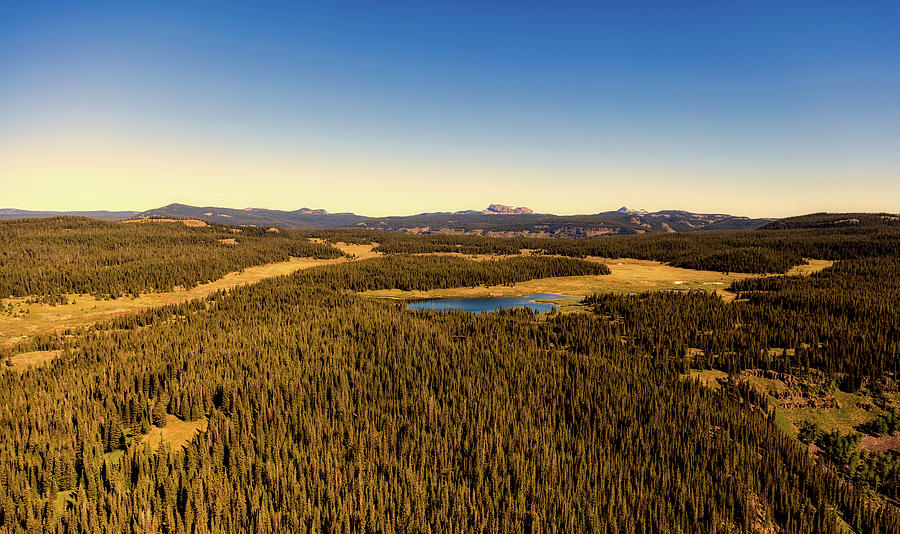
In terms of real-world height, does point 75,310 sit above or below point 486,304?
above

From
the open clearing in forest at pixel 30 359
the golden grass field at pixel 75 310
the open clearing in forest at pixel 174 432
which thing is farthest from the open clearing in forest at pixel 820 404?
the golden grass field at pixel 75 310

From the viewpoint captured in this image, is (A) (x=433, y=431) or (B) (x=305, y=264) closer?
(A) (x=433, y=431)

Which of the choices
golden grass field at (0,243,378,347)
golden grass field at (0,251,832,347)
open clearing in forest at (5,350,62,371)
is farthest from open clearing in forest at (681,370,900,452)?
golden grass field at (0,243,378,347)

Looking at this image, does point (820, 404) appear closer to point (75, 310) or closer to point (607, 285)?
point (607, 285)

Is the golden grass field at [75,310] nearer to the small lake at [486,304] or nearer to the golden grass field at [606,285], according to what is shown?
the golden grass field at [606,285]

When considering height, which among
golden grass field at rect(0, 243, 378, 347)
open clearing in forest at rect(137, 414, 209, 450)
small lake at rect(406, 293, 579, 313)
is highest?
golden grass field at rect(0, 243, 378, 347)

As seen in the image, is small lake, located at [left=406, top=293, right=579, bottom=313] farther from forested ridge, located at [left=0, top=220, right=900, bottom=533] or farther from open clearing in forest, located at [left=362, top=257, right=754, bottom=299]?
forested ridge, located at [left=0, top=220, right=900, bottom=533]

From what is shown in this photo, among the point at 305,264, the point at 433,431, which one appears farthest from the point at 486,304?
the point at 305,264
